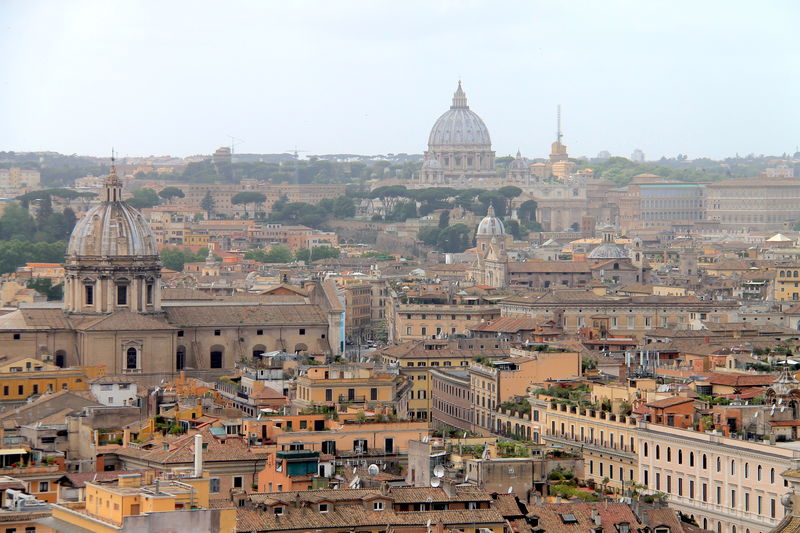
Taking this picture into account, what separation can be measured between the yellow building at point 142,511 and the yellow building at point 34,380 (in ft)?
97.2

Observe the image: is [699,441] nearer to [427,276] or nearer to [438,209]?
[427,276]

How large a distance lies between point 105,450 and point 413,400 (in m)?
20.4

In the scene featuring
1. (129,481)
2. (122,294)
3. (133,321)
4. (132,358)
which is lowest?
(132,358)

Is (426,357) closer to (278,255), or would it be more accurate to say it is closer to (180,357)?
(180,357)

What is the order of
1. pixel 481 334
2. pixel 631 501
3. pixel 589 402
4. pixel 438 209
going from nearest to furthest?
1. pixel 631 501
2. pixel 589 402
3. pixel 481 334
4. pixel 438 209

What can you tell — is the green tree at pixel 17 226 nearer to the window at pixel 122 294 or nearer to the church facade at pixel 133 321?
the church facade at pixel 133 321

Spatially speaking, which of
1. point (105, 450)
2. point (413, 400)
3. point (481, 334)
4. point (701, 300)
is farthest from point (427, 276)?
point (105, 450)

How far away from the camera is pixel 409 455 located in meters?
40.7

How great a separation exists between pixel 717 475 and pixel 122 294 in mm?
30713

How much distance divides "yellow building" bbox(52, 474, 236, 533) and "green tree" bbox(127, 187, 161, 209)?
146m

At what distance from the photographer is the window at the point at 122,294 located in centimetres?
7150

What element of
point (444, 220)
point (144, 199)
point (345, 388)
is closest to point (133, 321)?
point (345, 388)

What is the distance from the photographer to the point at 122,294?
71562 mm

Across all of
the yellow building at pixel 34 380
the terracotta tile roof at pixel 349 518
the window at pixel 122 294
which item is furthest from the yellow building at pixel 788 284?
the terracotta tile roof at pixel 349 518
